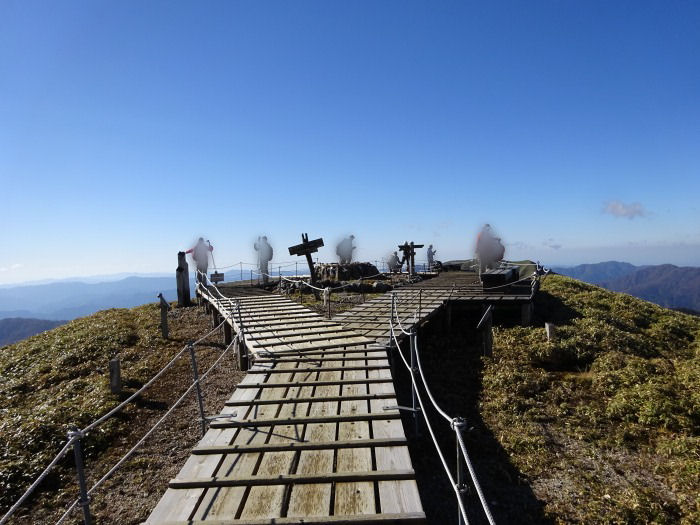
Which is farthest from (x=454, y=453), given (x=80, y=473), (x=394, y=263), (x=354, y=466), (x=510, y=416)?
(x=394, y=263)

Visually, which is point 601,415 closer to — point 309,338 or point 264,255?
point 309,338

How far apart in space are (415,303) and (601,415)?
8329 mm

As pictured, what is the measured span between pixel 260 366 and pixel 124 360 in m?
10.9

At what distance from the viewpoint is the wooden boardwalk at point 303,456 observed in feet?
14.5

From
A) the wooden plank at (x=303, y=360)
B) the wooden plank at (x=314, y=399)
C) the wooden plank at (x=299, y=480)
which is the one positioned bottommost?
the wooden plank at (x=299, y=480)

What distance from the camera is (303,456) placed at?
18.1 feet

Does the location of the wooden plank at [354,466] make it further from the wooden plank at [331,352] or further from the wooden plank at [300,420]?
the wooden plank at [331,352]

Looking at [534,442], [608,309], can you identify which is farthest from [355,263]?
[534,442]

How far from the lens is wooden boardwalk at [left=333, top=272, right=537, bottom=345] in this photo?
13.1 metres

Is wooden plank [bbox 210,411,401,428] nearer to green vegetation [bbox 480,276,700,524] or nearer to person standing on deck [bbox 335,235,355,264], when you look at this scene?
green vegetation [bbox 480,276,700,524]

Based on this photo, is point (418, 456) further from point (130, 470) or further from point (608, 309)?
point (608, 309)

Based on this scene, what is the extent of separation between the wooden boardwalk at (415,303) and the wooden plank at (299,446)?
532 centimetres

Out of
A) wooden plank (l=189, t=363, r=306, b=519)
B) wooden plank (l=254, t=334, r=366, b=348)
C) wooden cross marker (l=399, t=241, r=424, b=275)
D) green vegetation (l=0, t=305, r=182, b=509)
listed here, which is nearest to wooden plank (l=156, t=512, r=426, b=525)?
wooden plank (l=189, t=363, r=306, b=519)

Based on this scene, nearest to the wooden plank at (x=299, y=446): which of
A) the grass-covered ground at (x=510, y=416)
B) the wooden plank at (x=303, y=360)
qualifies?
the grass-covered ground at (x=510, y=416)
